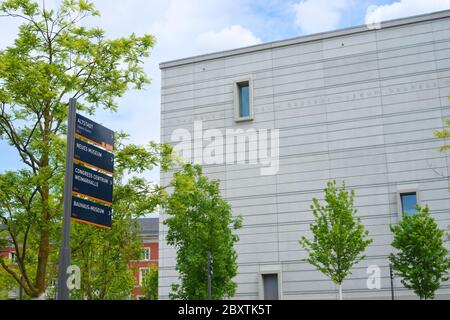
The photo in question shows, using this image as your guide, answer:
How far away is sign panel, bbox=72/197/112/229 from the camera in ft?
34.7

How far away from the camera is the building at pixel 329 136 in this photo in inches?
1523

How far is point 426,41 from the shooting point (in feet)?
131

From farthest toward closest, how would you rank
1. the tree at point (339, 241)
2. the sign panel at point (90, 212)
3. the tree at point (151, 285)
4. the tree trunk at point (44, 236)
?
the tree at point (151, 285), the tree at point (339, 241), the tree trunk at point (44, 236), the sign panel at point (90, 212)

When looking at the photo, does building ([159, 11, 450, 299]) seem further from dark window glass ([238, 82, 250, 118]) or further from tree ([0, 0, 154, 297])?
tree ([0, 0, 154, 297])

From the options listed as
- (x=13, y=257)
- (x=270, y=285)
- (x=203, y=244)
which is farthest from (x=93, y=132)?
(x=13, y=257)

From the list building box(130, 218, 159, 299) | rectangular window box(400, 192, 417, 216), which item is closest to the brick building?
building box(130, 218, 159, 299)

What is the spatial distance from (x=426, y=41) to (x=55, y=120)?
101 feet

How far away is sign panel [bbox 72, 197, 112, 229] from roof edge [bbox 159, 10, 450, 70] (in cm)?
3376

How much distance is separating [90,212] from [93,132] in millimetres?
1631

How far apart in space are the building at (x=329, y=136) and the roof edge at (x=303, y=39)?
77 mm

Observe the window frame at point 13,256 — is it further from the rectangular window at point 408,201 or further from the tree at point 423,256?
the rectangular window at point 408,201

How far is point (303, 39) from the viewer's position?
4309 centimetres

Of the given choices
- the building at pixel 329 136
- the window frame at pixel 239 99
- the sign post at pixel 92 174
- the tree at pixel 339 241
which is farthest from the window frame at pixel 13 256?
the window frame at pixel 239 99

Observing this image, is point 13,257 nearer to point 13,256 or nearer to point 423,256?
point 13,256
